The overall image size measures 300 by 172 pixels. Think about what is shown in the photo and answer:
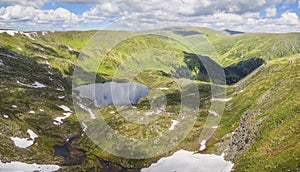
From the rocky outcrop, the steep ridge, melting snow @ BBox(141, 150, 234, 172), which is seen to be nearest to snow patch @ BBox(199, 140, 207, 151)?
melting snow @ BBox(141, 150, 234, 172)

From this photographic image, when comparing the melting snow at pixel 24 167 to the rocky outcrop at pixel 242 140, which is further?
the melting snow at pixel 24 167

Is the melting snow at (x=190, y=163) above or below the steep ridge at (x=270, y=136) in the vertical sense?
below

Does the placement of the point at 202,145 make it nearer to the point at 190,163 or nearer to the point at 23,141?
the point at 190,163

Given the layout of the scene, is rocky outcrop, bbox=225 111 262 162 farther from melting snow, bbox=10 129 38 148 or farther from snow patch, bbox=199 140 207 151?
melting snow, bbox=10 129 38 148

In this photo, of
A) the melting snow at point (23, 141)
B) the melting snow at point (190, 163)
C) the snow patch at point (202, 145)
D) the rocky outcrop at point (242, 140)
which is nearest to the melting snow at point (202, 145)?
the snow patch at point (202, 145)

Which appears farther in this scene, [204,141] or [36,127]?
[36,127]

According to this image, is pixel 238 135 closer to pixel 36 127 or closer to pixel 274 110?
pixel 274 110

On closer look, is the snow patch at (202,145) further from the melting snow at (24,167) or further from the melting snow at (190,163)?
the melting snow at (24,167)

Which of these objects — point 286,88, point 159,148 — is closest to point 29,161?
point 159,148
